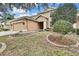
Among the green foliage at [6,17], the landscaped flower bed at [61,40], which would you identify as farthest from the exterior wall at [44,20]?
the green foliage at [6,17]

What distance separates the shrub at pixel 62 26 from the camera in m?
1.90

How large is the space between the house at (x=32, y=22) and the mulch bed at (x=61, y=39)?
118 mm

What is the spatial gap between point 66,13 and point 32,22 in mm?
343

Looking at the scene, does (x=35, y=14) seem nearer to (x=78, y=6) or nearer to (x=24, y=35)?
(x=24, y=35)

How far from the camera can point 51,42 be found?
1.94 meters

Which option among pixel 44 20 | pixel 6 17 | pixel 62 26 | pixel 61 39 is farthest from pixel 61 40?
pixel 6 17

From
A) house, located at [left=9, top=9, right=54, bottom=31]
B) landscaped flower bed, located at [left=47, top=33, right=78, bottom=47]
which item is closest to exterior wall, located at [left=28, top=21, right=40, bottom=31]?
house, located at [left=9, top=9, right=54, bottom=31]

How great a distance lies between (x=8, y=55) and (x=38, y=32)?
14.4 inches

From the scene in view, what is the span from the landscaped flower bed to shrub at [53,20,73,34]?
0.05 meters

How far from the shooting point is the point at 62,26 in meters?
1.90

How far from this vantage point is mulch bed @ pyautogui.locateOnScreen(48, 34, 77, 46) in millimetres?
1928

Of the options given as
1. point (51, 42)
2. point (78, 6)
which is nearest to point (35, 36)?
point (51, 42)

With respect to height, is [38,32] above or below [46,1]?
below

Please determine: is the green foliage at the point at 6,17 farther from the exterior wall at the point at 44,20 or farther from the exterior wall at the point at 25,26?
the exterior wall at the point at 44,20
